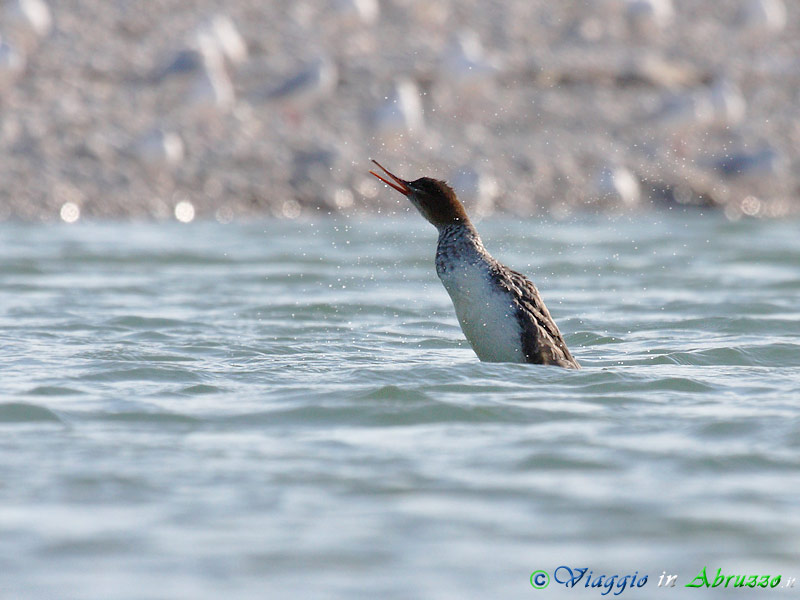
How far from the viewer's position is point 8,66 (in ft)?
64.3

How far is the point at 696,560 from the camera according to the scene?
14.2ft

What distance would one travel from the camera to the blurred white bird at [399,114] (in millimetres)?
20375

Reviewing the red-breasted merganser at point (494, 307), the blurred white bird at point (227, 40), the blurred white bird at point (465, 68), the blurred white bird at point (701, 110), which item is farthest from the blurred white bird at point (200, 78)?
the red-breasted merganser at point (494, 307)

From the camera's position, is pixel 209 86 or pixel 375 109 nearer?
pixel 209 86

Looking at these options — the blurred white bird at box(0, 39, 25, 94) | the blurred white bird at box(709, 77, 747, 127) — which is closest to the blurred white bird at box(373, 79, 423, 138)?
the blurred white bird at box(709, 77, 747, 127)

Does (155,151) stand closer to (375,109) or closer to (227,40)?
(227,40)

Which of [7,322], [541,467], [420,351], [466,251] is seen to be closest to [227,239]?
[7,322]

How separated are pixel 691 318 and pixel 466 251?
11.8ft

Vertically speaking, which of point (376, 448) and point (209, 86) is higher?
point (209, 86)

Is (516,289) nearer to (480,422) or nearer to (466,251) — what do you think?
(466,251)

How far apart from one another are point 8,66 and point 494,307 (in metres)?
14.0

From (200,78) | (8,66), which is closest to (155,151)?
(200,78)

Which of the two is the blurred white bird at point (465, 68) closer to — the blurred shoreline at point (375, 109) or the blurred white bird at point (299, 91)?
the blurred shoreline at point (375, 109)

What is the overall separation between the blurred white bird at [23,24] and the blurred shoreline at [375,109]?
1.0 inches
